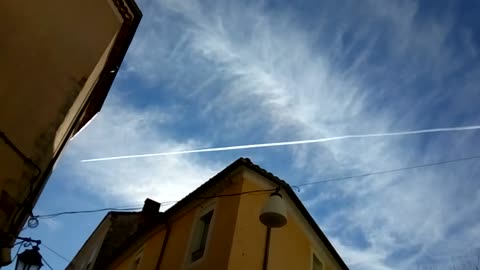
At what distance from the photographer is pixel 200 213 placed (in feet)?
40.1

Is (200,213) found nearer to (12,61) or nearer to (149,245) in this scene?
(149,245)

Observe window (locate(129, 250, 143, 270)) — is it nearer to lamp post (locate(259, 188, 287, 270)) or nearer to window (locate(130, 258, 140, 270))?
window (locate(130, 258, 140, 270))

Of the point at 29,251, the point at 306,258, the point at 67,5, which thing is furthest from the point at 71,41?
the point at 306,258

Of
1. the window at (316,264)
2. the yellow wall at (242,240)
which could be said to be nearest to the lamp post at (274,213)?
the yellow wall at (242,240)

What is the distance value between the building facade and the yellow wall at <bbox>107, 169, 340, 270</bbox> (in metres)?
4.64

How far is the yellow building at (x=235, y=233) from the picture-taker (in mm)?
10297

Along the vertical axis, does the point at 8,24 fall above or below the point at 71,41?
below

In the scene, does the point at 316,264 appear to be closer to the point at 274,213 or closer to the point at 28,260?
the point at 274,213

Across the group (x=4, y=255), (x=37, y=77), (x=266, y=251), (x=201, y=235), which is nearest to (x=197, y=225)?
(x=201, y=235)

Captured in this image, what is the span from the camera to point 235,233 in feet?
33.4

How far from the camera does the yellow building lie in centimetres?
1030

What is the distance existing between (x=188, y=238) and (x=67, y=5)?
7274mm

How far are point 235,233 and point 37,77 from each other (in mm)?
5867

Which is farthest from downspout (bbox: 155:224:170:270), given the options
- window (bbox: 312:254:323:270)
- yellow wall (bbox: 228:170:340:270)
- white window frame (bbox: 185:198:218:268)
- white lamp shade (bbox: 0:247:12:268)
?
white lamp shade (bbox: 0:247:12:268)
